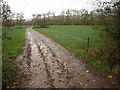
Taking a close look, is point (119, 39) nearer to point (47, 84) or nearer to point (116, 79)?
point (116, 79)

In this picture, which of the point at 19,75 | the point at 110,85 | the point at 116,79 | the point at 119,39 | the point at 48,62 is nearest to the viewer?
the point at 110,85

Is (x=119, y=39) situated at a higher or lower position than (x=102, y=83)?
higher

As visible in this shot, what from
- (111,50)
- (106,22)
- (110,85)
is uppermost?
(106,22)

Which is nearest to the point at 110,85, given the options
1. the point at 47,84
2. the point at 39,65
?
the point at 47,84

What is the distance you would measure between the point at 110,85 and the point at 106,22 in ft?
14.2

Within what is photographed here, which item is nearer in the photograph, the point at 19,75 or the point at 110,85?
→ the point at 110,85

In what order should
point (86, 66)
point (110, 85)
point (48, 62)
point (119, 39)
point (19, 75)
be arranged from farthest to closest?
point (48, 62), point (86, 66), point (119, 39), point (19, 75), point (110, 85)

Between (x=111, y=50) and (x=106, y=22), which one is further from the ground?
(x=106, y=22)

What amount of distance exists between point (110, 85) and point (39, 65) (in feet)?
17.9

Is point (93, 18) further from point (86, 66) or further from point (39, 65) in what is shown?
point (39, 65)

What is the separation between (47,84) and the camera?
9844 millimetres

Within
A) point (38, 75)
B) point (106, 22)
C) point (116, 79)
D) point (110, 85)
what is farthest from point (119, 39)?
point (38, 75)

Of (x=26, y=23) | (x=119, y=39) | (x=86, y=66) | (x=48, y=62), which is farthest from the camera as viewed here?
(x=26, y=23)

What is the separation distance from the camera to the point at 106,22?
12719mm
